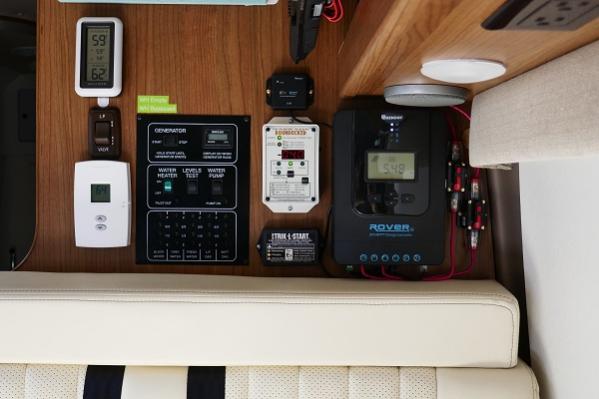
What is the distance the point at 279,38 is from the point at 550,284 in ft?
2.95

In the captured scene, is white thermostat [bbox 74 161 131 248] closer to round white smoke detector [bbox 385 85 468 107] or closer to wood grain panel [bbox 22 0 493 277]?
wood grain panel [bbox 22 0 493 277]

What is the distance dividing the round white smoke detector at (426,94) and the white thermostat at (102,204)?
71 cm

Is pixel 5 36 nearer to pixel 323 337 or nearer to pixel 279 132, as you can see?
pixel 279 132

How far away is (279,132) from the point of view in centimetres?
155

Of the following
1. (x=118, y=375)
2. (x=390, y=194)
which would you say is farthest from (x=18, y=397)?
(x=390, y=194)

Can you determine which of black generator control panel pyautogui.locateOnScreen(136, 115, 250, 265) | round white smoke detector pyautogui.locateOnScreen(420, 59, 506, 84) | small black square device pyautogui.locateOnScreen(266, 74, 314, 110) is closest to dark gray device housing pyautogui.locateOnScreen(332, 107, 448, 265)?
small black square device pyautogui.locateOnScreen(266, 74, 314, 110)

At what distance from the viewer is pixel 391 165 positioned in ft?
4.97

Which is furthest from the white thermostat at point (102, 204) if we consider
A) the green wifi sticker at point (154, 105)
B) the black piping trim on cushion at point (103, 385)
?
the black piping trim on cushion at point (103, 385)

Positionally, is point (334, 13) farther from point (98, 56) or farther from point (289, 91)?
point (98, 56)

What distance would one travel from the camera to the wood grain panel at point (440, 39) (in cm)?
77

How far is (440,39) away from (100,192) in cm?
101

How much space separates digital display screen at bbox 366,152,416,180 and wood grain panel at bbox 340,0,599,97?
32 cm

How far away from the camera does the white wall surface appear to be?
117 cm

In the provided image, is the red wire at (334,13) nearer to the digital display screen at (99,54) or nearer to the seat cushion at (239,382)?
the digital display screen at (99,54)
